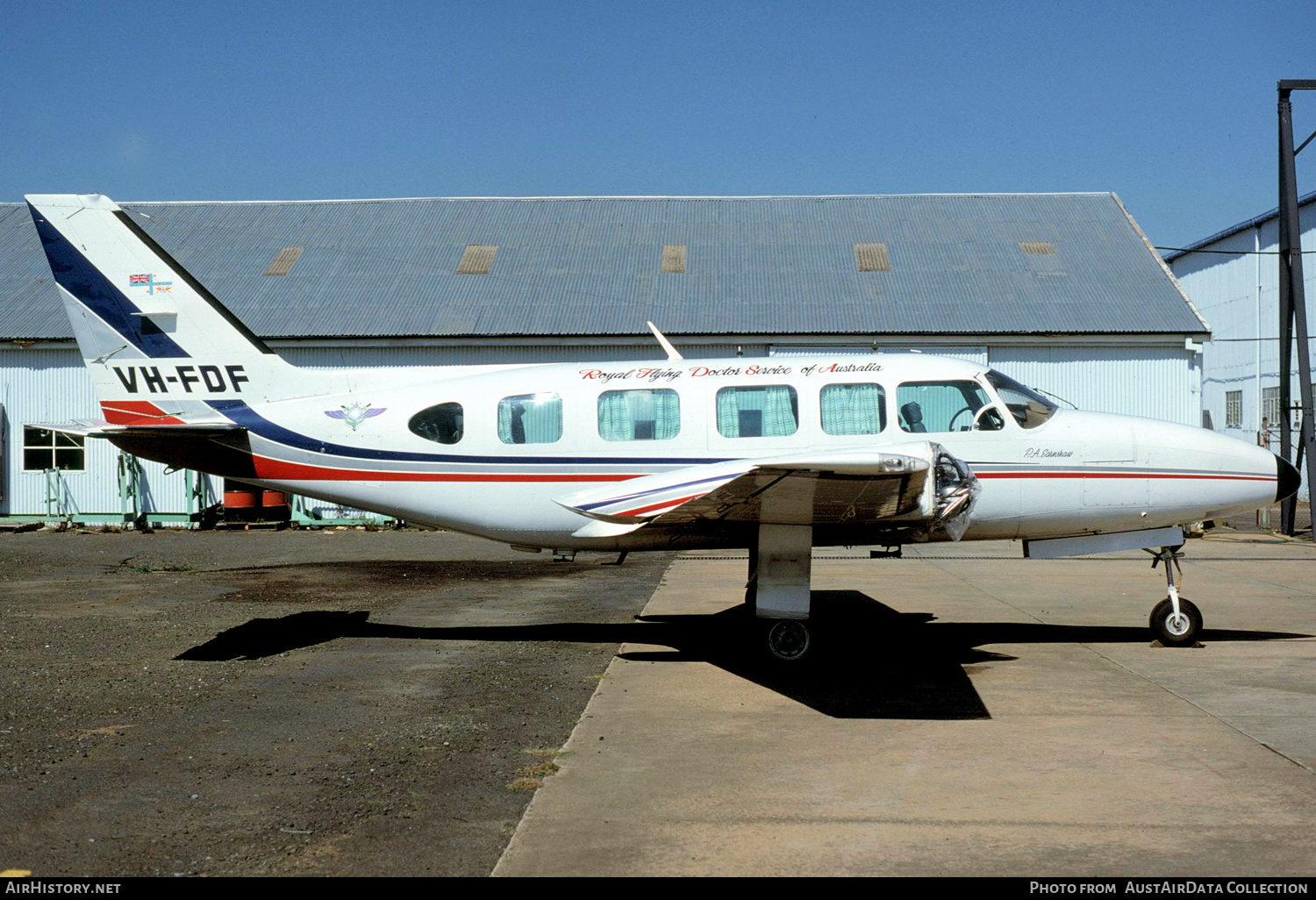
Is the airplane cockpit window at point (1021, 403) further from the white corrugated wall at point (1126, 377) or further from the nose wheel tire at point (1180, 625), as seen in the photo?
the white corrugated wall at point (1126, 377)

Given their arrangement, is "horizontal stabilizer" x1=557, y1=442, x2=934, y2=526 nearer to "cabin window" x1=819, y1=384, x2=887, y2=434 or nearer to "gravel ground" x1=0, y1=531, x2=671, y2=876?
"cabin window" x1=819, y1=384, x2=887, y2=434

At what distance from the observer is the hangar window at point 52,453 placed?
27.1 metres

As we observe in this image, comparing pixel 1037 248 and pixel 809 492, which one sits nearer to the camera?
pixel 809 492

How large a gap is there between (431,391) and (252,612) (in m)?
4.06

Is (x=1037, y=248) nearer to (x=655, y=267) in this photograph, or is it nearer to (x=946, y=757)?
(x=655, y=267)

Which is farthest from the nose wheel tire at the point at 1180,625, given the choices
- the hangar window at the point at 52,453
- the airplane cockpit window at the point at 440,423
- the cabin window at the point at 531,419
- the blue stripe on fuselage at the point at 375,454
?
the hangar window at the point at 52,453

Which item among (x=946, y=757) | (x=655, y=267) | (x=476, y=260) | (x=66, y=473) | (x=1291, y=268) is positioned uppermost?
(x=476, y=260)

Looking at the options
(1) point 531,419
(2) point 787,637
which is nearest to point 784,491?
(2) point 787,637

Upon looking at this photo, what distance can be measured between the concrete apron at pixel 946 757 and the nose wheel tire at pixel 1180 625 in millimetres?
185

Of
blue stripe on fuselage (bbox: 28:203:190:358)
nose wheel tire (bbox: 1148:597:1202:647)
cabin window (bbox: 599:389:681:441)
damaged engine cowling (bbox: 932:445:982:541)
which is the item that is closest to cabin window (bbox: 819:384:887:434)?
damaged engine cowling (bbox: 932:445:982:541)

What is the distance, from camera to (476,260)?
30.1m

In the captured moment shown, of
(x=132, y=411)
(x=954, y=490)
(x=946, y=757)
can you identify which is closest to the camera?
(x=946, y=757)

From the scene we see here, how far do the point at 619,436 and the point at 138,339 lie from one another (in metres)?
5.33

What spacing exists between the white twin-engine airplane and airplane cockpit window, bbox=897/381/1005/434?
17 mm
